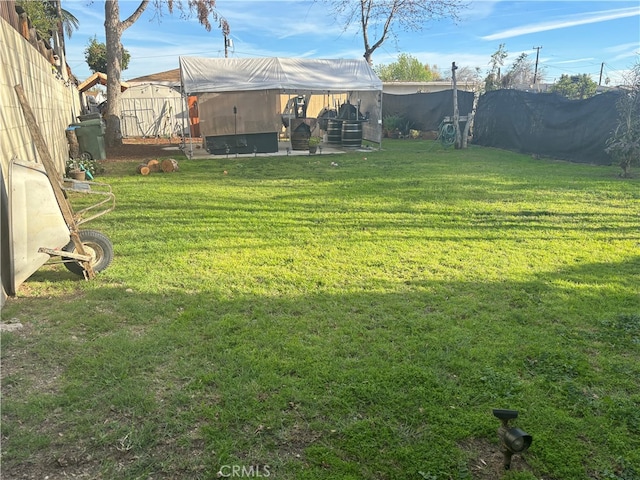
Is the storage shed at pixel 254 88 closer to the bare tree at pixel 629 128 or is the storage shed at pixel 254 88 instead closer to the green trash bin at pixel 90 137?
the green trash bin at pixel 90 137

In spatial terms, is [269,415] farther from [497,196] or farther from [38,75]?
[38,75]

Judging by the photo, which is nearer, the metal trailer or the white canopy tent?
the metal trailer

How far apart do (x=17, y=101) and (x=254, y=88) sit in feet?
29.6

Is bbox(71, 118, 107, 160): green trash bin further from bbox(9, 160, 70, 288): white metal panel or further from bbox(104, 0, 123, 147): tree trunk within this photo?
bbox(9, 160, 70, 288): white metal panel

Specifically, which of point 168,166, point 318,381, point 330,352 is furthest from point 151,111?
point 318,381

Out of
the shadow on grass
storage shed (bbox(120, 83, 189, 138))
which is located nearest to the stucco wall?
the shadow on grass

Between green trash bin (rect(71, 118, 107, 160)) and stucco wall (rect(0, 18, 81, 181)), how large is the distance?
1904 mm

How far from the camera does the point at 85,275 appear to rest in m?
4.10

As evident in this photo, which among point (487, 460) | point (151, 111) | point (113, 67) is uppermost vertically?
point (113, 67)

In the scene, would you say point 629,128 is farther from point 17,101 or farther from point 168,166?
point 17,101

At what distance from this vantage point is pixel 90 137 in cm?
1159

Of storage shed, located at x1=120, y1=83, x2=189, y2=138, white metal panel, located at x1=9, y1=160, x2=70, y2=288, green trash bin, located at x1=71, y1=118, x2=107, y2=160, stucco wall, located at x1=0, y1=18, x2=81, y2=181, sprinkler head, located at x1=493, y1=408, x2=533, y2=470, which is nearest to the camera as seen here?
sprinkler head, located at x1=493, y1=408, x2=533, y2=470

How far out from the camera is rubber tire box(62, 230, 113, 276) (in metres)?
4.12

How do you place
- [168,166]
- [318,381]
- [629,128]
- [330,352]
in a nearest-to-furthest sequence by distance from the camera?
[318,381] < [330,352] < [629,128] < [168,166]
